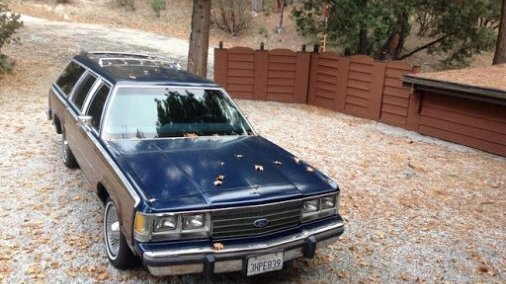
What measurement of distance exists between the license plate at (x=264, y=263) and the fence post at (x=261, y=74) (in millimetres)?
10624

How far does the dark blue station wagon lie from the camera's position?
3688 millimetres

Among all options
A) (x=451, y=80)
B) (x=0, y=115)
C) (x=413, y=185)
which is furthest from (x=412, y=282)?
(x=0, y=115)

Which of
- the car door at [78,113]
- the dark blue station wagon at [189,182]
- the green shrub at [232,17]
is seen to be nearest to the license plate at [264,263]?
the dark blue station wagon at [189,182]

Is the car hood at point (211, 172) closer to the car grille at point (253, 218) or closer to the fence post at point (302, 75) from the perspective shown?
the car grille at point (253, 218)

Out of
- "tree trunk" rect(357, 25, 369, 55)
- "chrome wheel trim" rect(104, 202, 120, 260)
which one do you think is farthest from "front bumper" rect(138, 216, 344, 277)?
"tree trunk" rect(357, 25, 369, 55)

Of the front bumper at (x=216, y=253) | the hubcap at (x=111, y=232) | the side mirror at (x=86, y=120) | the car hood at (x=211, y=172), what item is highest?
the side mirror at (x=86, y=120)

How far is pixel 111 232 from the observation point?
4.59 meters

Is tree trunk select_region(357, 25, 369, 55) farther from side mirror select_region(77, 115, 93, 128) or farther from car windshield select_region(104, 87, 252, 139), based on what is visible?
side mirror select_region(77, 115, 93, 128)

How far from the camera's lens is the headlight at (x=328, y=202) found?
4336 millimetres

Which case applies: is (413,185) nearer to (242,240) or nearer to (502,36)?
(242,240)

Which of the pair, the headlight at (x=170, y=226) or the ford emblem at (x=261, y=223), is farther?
the ford emblem at (x=261, y=223)

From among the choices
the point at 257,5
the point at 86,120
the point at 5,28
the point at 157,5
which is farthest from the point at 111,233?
the point at 257,5

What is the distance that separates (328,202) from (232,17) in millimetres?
25650

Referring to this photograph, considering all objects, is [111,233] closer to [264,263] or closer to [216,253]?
[216,253]
